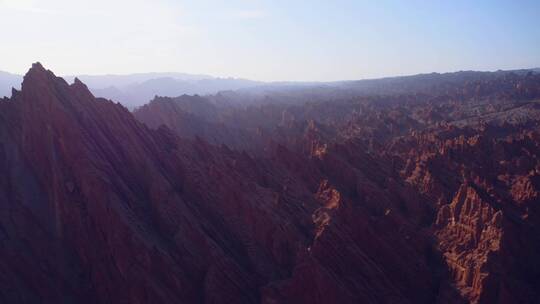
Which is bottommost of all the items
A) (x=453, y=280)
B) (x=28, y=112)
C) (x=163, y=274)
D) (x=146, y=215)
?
(x=453, y=280)

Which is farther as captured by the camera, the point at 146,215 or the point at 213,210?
the point at 213,210

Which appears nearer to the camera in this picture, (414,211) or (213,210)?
(213,210)

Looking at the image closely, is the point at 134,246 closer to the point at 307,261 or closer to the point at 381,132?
the point at 307,261

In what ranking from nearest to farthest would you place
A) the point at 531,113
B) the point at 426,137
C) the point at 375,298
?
1. the point at 375,298
2. the point at 426,137
3. the point at 531,113

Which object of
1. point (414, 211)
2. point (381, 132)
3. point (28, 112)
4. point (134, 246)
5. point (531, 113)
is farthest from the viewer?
point (531, 113)

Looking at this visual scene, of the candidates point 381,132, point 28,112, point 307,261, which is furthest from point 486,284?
point 381,132

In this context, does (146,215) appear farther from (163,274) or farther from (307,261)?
(307,261)

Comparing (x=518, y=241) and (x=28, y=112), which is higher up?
(x=28, y=112)

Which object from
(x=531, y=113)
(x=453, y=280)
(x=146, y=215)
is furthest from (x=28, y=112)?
(x=531, y=113)

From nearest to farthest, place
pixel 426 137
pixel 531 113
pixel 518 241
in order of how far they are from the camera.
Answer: pixel 518 241 → pixel 426 137 → pixel 531 113
